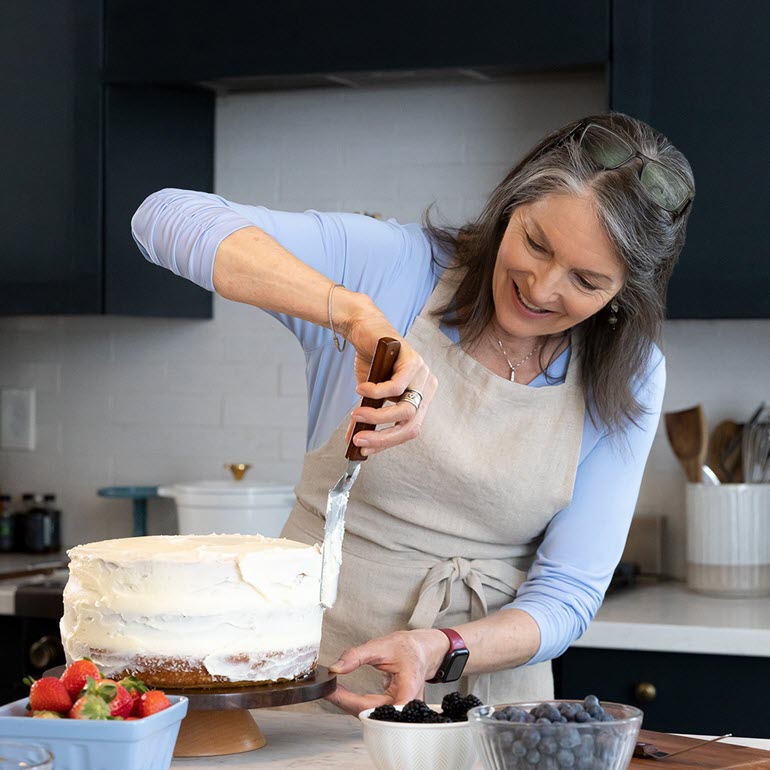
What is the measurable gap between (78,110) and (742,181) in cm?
155

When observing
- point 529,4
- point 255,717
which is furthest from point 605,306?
point 529,4

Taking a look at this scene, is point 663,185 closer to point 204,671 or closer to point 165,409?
point 204,671

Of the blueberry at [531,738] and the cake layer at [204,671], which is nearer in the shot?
the blueberry at [531,738]

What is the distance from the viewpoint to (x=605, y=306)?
1742 mm

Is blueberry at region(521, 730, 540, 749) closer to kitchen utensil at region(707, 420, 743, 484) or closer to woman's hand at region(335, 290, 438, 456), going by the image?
woman's hand at region(335, 290, 438, 456)

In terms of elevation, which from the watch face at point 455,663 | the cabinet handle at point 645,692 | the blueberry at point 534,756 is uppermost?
the blueberry at point 534,756

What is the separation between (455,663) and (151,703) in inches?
21.0

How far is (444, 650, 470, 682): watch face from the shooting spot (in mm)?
1516

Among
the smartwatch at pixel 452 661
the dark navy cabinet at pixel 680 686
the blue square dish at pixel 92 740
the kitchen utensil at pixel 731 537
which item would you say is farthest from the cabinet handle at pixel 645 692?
the blue square dish at pixel 92 740

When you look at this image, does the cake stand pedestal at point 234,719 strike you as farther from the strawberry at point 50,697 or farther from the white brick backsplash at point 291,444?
the white brick backsplash at point 291,444

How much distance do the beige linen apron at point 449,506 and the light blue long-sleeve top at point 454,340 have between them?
32mm

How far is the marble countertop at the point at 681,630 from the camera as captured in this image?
2.28 meters

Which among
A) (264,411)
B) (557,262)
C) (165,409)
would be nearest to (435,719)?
(557,262)

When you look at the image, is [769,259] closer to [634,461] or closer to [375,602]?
[634,461]
